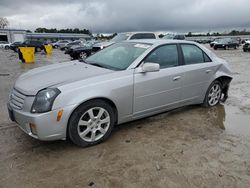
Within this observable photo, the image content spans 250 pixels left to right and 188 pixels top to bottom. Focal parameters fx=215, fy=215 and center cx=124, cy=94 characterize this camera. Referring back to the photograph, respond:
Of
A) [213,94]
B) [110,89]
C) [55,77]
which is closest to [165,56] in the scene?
[110,89]

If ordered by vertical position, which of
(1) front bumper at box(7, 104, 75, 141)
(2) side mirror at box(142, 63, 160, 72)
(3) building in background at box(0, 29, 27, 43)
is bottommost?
(3) building in background at box(0, 29, 27, 43)

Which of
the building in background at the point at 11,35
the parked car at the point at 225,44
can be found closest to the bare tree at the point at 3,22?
the building in background at the point at 11,35

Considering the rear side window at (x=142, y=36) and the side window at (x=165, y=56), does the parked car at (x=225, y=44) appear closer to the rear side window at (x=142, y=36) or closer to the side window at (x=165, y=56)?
the rear side window at (x=142, y=36)

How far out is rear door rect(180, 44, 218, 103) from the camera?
4.11 metres

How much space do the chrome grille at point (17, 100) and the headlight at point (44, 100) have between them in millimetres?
268

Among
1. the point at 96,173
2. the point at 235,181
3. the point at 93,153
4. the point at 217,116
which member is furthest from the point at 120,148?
the point at 217,116

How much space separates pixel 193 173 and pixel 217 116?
2.14 metres

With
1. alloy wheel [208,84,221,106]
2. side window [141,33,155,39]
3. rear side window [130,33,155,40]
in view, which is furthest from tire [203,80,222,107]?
side window [141,33,155,39]

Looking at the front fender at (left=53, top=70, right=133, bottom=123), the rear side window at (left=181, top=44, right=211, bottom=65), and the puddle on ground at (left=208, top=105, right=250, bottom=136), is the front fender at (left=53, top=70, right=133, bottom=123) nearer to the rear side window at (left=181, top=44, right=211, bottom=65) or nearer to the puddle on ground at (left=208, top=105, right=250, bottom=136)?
the rear side window at (left=181, top=44, right=211, bottom=65)

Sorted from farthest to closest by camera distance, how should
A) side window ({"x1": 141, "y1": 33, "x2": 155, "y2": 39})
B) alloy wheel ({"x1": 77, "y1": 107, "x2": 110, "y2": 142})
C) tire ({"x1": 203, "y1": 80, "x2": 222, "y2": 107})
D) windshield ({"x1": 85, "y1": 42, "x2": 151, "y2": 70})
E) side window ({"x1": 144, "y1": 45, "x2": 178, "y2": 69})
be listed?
side window ({"x1": 141, "y1": 33, "x2": 155, "y2": 39})
tire ({"x1": 203, "y1": 80, "x2": 222, "y2": 107})
side window ({"x1": 144, "y1": 45, "x2": 178, "y2": 69})
windshield ({"x1": 85, "y1": 42, "x2": 151, "y2": 70})
alloy wheel ({"x1": 77, "y1": 107, "x2": 110, "y2": 142})

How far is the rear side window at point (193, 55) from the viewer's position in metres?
4.17

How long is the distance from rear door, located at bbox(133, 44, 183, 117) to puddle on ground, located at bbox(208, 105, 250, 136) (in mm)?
936

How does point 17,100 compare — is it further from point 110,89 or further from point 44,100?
point 110,89

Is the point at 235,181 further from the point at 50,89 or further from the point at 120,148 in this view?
the point at 50,89
